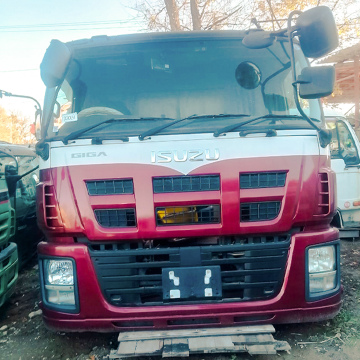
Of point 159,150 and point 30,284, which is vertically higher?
point 159,150

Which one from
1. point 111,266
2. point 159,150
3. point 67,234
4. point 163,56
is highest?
point 163,56

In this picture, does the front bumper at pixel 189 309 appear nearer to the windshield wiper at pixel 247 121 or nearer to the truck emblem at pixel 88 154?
the truck emblem at pixel 88 154

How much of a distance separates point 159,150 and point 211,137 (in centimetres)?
40

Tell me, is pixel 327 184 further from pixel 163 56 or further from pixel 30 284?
pixel 30 284

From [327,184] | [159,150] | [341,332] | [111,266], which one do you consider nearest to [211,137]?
[159,150]

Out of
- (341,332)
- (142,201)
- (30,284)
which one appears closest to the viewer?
(142,201)

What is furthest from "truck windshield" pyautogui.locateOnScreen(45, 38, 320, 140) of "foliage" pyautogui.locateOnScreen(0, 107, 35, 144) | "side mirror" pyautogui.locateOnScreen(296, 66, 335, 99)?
"foliage" pyautogui.locateOnScreen(0, 107, 35, 144)

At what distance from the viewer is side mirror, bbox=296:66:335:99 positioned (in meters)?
2.65

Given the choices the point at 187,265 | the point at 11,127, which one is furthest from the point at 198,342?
the point at 11,127

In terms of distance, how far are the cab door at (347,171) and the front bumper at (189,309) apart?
3.41 m

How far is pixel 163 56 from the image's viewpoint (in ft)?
10.1

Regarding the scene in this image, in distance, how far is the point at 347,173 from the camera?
5.59 metres

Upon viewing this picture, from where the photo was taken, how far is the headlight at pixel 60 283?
8.36ft

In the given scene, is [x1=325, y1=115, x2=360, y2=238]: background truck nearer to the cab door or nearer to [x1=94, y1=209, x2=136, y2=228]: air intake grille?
the cab door
